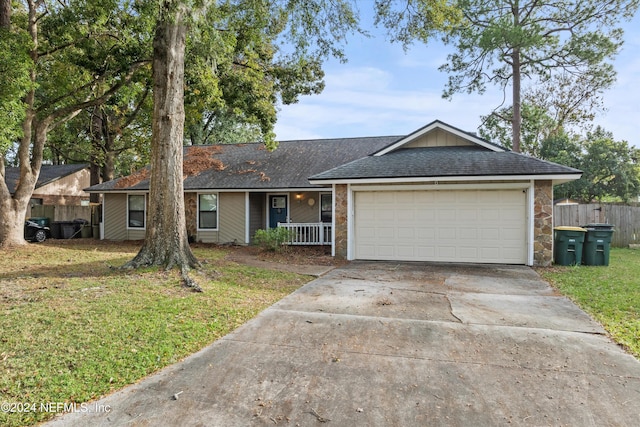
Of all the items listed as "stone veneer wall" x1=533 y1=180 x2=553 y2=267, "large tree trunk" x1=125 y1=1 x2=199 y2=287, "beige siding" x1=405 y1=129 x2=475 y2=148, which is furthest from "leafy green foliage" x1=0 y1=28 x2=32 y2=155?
"stone veneer wall" x1=533 y1=180 x2=553 y2=267

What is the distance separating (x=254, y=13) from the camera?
35.1 feet

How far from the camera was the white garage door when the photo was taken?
9.64m

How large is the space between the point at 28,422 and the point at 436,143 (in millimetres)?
11862

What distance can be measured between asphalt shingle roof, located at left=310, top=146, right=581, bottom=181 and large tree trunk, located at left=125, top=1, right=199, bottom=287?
13.3ft

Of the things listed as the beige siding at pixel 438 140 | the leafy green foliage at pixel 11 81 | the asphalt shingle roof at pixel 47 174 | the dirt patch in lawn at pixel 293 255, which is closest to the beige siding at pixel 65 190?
the asphalt shingle roof at pixel 47 174

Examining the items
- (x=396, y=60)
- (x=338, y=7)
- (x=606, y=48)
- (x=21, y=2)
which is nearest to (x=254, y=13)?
(x=338, y=7)

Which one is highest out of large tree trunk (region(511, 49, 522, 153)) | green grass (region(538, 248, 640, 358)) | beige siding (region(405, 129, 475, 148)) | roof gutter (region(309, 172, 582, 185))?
large tree trunk (region(511, 49, 522, 153))

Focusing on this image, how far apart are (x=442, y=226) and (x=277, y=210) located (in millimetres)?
6933

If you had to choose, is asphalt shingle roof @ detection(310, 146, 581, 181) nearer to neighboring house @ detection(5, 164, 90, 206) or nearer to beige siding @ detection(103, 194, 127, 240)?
beige siding @ detection(103, 194, 127, 240)

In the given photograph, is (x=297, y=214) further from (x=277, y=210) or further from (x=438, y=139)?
(x=438, y=139)

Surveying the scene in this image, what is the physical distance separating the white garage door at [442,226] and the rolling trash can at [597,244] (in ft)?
5.14

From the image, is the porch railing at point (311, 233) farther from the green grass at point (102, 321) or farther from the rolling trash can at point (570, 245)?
the rolling trash can at point (570, 245)

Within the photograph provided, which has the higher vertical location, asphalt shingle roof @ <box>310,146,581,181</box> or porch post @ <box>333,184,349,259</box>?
asphalt shingle roof @ <box>310,146,581,181</box>

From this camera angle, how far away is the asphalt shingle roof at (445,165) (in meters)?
9.27
